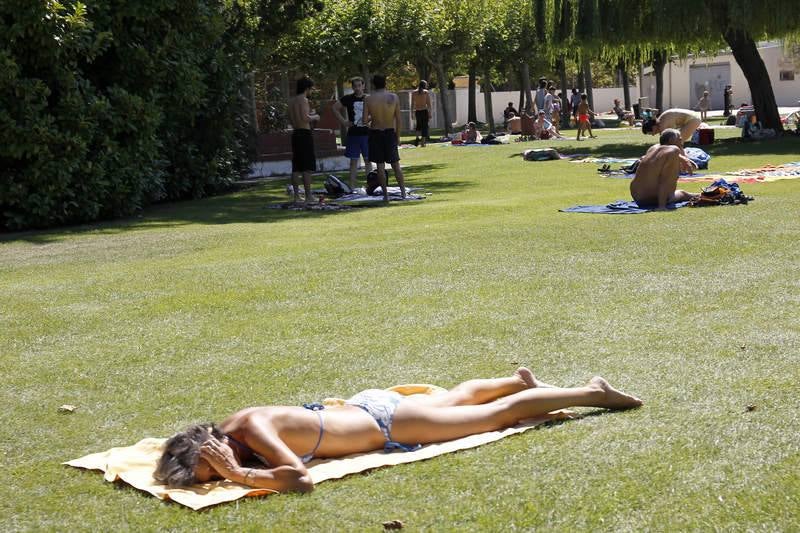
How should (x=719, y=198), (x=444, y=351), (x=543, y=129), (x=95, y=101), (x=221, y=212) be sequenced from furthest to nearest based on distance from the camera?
(x=543, y=129)
(x=221, y=212)
(x=95, y=101)
(x=719, y=198)
(x=444, y=351)

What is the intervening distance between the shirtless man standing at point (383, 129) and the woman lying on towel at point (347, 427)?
1146cm

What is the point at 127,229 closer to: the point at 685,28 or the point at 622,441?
the point at 622,441

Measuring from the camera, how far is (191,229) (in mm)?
14461

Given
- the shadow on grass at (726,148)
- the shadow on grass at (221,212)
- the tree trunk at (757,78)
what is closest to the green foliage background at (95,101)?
the shadow on grass at (221,212)

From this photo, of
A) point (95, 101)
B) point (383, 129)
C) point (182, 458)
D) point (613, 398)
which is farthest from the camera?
point (383, 129)

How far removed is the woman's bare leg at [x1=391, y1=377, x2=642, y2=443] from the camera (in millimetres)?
4891

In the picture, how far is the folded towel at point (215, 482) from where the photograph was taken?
14.2 feet

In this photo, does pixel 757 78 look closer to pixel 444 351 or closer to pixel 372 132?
pixel 372 132

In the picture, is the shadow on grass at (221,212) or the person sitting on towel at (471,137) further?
the person sitting on towel at (471,137)

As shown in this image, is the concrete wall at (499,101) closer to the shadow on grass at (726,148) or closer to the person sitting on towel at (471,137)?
the person sitting on towel at (471,137)

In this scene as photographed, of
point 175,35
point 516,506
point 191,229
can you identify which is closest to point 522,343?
point 516,506

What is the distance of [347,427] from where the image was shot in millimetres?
4785

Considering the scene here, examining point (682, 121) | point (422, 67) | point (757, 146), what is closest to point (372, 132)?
point (682, 121)

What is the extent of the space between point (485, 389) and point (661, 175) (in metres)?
8.49
